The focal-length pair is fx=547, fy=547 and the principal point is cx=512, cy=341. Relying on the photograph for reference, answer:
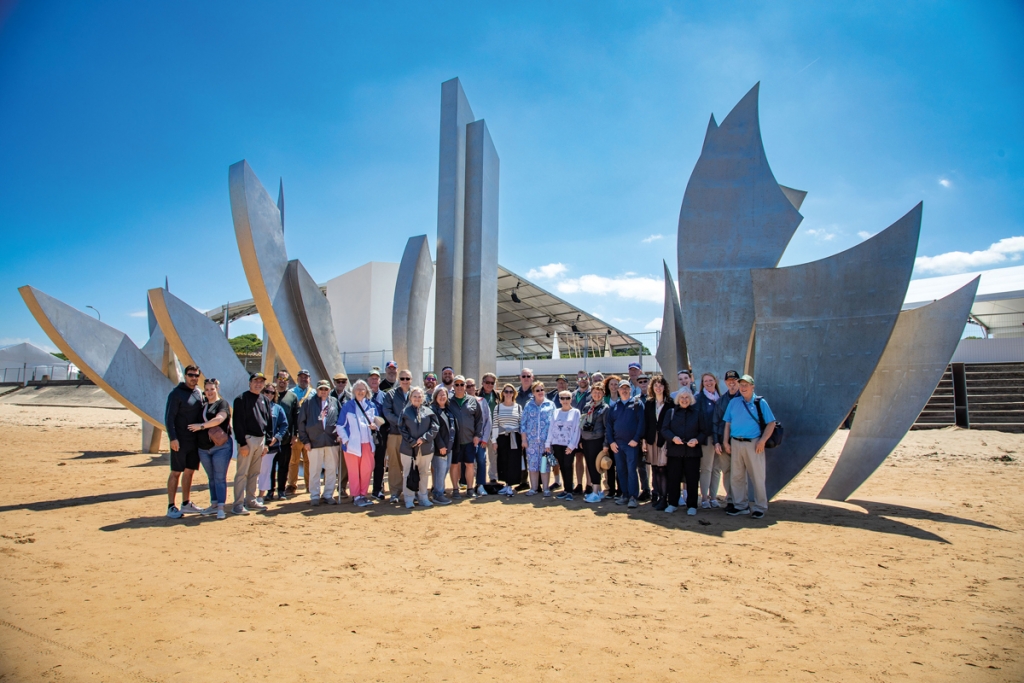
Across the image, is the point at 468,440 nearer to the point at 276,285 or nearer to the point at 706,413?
the point at 706,413

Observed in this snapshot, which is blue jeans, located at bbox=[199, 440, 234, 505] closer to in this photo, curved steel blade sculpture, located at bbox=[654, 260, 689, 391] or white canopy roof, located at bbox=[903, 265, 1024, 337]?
curved steel blade sculpture, located at bbox=[654, 260, 689, 391]

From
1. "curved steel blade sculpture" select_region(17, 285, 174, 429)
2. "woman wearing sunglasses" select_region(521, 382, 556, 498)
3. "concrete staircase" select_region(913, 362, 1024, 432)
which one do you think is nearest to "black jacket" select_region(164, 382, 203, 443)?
"woman wearing sunglasses" select_region(521, 382, 556, 498)

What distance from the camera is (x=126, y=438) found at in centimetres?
1346

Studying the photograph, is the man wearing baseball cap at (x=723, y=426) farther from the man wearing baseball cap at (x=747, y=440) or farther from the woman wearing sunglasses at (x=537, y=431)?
the woman wearing sunglasses at (x=537, y=431)

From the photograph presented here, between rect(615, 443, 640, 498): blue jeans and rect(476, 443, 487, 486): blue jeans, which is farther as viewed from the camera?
rect(476, 443, 487, 486): blue jeans

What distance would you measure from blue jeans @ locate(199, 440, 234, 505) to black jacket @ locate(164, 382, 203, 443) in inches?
8.0

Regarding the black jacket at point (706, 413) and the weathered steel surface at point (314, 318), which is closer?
the black jacket at point (706, 413)

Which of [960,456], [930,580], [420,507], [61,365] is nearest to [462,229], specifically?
[420,507]

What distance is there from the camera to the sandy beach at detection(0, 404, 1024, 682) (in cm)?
238

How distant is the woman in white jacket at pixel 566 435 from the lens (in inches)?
242

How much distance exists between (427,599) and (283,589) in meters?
0.90

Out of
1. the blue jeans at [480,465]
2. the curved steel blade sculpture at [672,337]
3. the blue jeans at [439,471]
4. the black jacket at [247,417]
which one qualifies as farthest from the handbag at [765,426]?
the black jacket at [247,417]

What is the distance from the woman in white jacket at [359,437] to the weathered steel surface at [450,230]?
3.34m

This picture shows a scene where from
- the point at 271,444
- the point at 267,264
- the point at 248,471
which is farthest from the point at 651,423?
the point at 267,264
